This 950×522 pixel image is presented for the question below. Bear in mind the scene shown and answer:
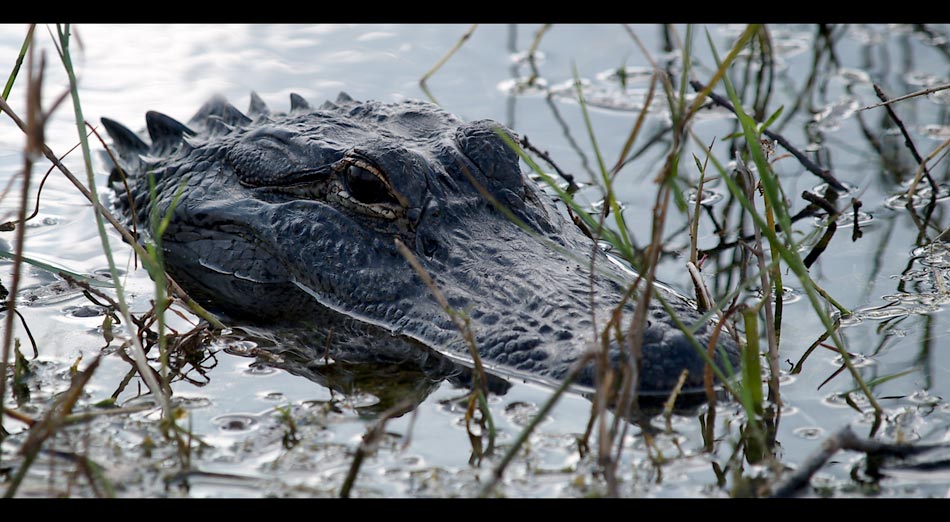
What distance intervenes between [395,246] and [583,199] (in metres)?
2.03

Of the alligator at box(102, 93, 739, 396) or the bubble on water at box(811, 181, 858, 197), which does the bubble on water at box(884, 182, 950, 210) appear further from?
the alligator at box(102, 93, 739, 396)

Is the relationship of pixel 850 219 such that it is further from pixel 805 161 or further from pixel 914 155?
pixel 914 155

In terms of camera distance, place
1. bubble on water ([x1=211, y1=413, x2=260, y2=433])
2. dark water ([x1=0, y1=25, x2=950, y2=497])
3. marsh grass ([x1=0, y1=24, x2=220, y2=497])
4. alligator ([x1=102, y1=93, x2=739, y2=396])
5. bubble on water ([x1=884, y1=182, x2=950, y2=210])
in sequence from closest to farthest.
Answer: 1. marsh grass ([x1=0, y1=24, x2=220, y2=497])
2. dark water ([x1=0, y1=25, x2=950, y2=497])
3. bubble on water ([x1=211, y1=413, x2=260, y2=433])
4. alligator ([x1=102, y1=93, x2=739, y2=396])
5. bubble on water ([x1=884, y1=182, x2=950, y2=210])

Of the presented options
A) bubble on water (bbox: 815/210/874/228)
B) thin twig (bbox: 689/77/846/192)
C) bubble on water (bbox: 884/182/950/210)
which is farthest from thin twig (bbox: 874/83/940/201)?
thin twig (bbox: 689/77/846/192)

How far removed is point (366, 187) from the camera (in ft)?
15.3

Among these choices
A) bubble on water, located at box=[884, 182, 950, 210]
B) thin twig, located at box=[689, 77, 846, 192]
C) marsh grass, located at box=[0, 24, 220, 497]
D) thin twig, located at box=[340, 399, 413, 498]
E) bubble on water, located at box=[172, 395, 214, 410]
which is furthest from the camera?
bubble on water, located at box=[884, 182, 950, 210]

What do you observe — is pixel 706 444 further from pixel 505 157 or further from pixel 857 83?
pixel 857 83

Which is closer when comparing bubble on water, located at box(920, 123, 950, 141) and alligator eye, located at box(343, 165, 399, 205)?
alligator eye, located at box(343, 165, 399, 205)

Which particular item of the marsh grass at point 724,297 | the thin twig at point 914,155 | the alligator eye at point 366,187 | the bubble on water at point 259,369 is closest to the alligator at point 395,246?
the alligator eye at point 366,187

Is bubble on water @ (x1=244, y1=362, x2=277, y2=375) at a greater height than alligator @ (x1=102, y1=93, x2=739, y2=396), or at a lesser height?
lesser

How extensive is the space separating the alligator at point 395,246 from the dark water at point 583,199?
0.72 feet

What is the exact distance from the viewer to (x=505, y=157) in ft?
15.8

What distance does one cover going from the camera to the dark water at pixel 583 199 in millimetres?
3211

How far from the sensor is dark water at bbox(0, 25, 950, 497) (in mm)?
3211
